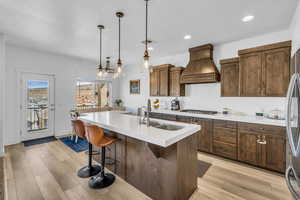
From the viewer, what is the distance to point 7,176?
244 centimetres

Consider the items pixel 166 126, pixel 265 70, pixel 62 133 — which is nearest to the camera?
pixel 166 126

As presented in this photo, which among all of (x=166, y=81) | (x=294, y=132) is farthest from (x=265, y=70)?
(x=166, y=81)

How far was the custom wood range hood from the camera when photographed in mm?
3546

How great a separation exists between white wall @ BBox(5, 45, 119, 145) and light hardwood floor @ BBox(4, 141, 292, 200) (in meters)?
1.39

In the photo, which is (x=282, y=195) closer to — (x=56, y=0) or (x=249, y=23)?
(x=249, y=23)

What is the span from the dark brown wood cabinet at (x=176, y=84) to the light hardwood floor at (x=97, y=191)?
6.70ft

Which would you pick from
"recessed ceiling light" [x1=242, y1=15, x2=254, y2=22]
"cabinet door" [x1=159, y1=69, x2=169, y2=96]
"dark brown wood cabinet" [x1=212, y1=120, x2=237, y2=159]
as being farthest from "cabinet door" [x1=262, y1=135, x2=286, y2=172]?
"cabinet door" [x1=159, y1=69, x2=169, y2=96]

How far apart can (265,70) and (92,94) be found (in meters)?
5.73

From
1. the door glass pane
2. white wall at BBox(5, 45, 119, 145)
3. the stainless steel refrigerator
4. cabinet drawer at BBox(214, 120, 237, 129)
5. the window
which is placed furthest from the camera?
the window

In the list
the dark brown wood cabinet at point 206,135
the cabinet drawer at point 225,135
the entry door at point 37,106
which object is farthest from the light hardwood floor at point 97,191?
the entry door at point 37,106

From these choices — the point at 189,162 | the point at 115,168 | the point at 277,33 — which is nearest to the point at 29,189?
the point at 115,168

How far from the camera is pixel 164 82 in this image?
4.59 meters

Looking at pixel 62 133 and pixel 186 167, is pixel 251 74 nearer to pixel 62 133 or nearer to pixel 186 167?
pixel 186 167

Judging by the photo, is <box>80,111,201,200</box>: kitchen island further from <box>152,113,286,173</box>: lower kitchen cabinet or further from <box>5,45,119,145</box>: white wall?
<box>5,45,119,145</box>: white wall
